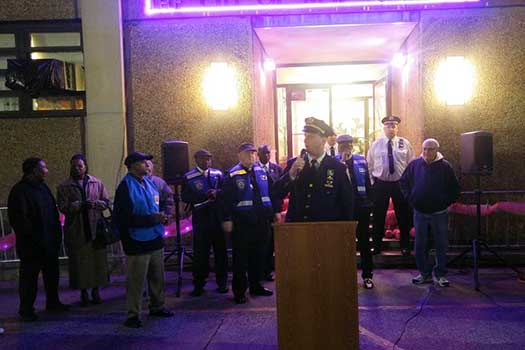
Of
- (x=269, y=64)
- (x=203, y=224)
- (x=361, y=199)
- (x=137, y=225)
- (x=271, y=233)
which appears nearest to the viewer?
(x=137, y=225)

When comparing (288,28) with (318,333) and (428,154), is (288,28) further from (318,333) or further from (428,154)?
(318,333)

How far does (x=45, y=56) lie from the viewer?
9.35m

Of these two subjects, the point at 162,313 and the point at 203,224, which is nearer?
the point at 162,313

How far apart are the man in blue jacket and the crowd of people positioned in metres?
0.01

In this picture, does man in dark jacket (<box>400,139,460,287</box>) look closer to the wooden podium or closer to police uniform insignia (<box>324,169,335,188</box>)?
police uniform insignia (<box>324,169,335,188</box>)

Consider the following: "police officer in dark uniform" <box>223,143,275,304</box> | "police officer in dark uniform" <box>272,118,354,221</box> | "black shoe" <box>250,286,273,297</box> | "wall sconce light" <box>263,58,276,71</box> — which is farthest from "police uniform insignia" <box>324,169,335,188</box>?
"wall sconce light" <box>263,58,276,71</box>

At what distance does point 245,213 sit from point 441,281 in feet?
9.58

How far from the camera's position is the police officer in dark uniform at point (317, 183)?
4926 millimetres

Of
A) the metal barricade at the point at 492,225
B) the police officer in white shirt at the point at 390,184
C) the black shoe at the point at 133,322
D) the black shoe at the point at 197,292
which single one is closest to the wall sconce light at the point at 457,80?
the police officer in white shirt at the point at 390,184

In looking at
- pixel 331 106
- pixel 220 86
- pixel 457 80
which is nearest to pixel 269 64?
pixel 331 106

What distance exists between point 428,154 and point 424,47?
104 inches

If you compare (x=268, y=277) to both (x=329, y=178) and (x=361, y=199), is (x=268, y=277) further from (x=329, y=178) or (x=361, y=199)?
(x=329, y=178)

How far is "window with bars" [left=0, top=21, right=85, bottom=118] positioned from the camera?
30.0ft

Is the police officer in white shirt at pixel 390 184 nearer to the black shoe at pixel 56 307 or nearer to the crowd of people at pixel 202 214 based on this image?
the crowd of people at pixel 202 214
